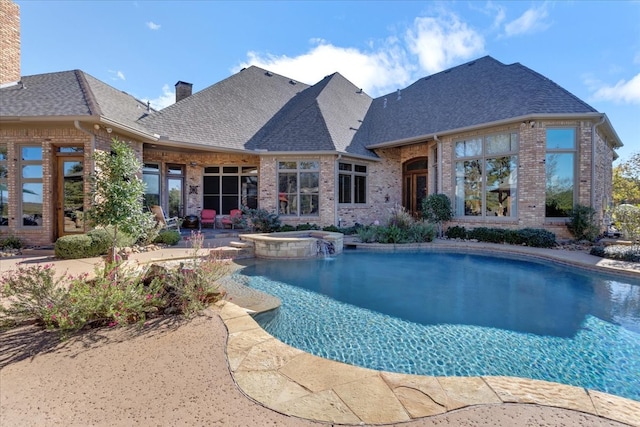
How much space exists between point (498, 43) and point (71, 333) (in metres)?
18.6

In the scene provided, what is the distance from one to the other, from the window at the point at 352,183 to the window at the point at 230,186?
3935 mm

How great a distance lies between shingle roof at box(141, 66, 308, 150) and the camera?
1147cm

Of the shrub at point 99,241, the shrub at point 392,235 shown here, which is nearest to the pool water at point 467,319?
the shrub at point 392,235

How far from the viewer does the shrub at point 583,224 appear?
9375 mm

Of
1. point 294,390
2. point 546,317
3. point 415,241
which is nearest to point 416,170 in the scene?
point 415,241

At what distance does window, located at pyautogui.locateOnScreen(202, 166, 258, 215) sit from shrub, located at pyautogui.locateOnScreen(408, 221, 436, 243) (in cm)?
706

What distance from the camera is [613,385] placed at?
2902mm

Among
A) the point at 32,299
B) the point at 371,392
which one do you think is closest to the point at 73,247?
the point at 32,299

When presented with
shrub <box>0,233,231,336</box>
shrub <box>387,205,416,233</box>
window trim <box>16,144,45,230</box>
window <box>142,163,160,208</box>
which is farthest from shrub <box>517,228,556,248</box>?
window trim <box>16,144,45,230</box>

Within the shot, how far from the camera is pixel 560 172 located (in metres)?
10.0

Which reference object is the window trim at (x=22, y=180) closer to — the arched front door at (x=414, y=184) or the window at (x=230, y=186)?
the window at (x=230, y=186)

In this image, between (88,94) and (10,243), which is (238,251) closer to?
(10,243)

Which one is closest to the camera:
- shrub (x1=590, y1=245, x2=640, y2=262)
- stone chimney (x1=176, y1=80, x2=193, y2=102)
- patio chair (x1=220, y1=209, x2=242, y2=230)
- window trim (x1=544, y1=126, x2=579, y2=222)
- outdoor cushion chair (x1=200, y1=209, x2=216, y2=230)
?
shrub (x1=590, y1=245, x2=640, y2=262)

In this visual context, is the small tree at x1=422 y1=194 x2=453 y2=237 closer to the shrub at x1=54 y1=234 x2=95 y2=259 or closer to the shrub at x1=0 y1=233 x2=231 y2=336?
the shrub at x1=0 y1=233 x2=231 y2=336
